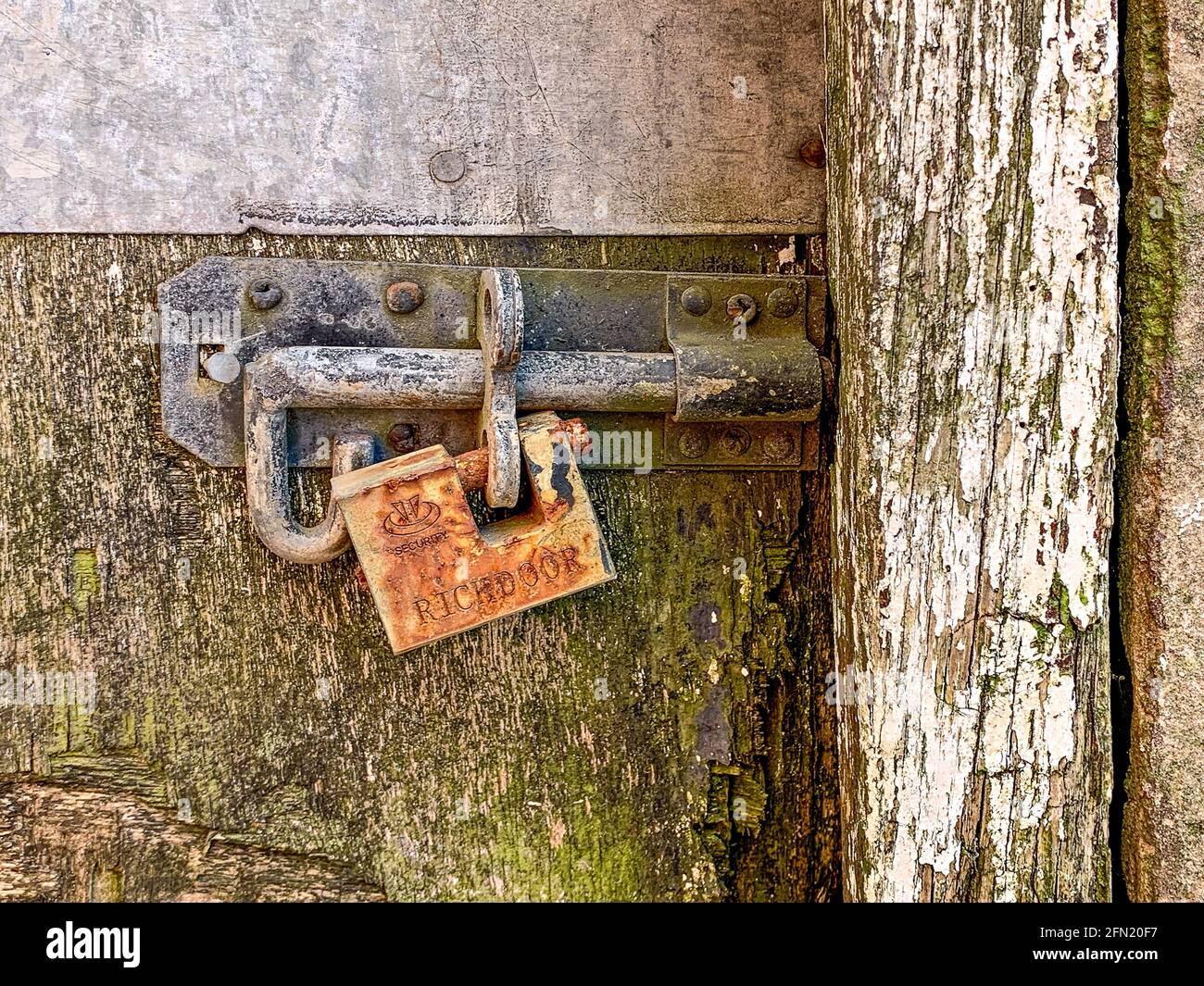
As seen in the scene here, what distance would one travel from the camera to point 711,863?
4.02 ft

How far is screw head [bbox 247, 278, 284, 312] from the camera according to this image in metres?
1.09

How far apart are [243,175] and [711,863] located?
39.1 inches

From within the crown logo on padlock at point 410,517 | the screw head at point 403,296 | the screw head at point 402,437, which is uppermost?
the screw head at point 403,296

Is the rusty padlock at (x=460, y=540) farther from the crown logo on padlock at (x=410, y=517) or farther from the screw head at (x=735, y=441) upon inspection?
the screw head at (x=735, y=441)

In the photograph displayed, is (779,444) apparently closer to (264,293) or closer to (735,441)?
(735,441)

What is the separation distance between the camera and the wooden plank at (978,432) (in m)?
0.98

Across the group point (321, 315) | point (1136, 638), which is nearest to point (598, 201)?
point (321, 315)

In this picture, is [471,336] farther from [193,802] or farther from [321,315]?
[193,802]

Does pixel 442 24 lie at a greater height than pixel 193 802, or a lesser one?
greater

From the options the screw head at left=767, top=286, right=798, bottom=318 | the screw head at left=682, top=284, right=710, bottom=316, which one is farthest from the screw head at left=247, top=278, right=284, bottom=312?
the screw head at left=767, top=286, right=798, bottom=318

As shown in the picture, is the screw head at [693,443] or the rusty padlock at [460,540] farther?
the screw head at [693,443]

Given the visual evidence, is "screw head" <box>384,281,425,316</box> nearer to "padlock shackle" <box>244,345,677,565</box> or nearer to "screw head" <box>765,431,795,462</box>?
"padlock shackle" <box>244,345,677,565</box>

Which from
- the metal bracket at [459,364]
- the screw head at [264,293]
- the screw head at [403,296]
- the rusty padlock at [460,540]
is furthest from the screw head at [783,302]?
the screw head at [264,293]

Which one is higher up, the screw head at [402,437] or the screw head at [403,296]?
the screw head at [403,296]
